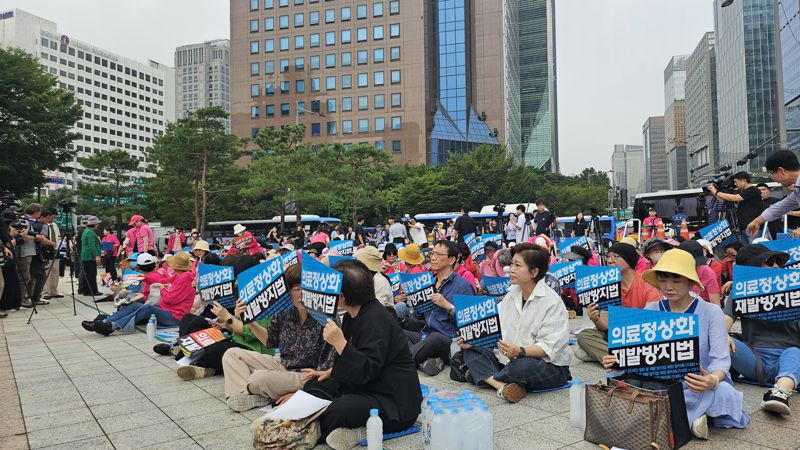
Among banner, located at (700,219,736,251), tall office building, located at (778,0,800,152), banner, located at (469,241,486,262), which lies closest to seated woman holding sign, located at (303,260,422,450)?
banner, located at (700,219,736,251)

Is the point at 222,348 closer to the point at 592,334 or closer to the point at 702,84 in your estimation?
the point at 592,334

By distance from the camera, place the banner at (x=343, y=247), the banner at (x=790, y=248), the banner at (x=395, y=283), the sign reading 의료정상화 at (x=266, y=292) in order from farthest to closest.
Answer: the banner at (x=343, y=247) < the banner at (x=395, y=283) < the banner at (x=790, y=248) < the sign reading 의료정상화 at (x=266, y=292)

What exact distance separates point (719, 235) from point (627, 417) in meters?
6.50

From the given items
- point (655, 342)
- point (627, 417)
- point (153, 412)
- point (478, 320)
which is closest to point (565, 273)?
point (478, 320)

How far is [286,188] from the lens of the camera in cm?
4041

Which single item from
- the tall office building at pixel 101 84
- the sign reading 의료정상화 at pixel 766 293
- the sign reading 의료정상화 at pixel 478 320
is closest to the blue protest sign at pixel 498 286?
the sign reading 의료정상화 at pixel 478 320

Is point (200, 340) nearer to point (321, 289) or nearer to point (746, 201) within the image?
point (321, 289)

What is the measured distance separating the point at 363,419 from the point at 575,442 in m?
1.56

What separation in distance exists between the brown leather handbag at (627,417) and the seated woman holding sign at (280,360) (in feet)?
6.89

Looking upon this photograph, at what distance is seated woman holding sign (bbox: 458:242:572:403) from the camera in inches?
197

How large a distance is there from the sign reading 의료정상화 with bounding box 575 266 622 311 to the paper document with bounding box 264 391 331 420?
123 inches

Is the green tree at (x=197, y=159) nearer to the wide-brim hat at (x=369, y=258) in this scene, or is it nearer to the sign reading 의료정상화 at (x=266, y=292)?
the wide-brim hat at (x=369, y=258)

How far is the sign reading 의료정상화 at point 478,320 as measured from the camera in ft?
16.9

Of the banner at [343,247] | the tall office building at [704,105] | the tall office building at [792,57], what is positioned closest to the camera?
the banner at [343,247]
